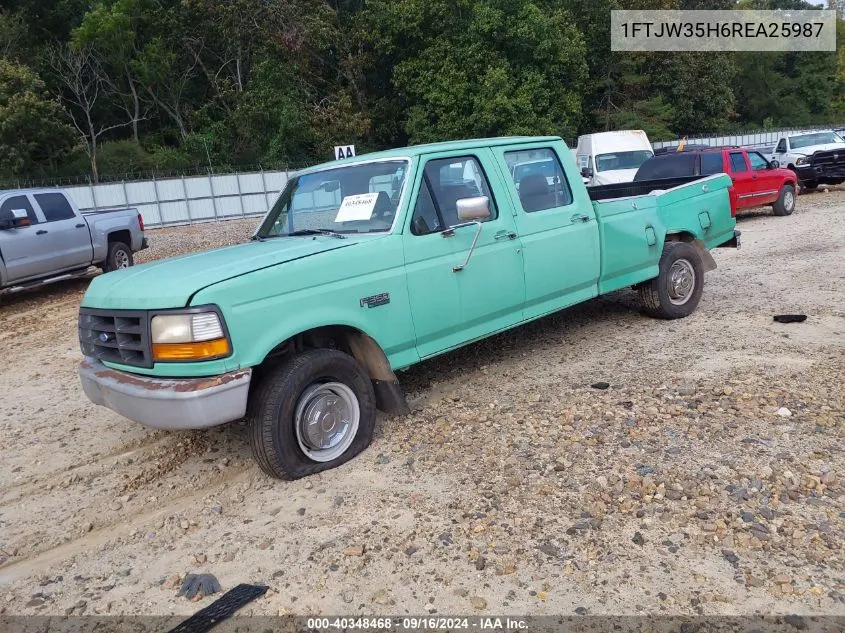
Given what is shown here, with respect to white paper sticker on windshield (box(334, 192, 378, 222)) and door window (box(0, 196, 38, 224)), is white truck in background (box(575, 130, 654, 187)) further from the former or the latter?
white paper sticker on windshield (box(334, 192, 378, 222))

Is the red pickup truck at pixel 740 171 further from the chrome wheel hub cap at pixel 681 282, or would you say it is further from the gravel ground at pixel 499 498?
the gravel ground at pixel 499 498

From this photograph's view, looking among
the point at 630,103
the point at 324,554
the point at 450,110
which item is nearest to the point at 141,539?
the point at 324,554

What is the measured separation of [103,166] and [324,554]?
36.1 m

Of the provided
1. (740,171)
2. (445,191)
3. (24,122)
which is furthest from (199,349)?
(24,122)

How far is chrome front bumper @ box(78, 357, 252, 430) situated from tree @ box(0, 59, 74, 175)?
28.9 meters

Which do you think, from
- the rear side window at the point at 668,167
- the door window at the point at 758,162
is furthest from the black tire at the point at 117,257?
the door window at the point at 758,162

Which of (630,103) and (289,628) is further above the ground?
(630,103)

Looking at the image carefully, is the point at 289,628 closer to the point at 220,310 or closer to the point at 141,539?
the point at 141,539

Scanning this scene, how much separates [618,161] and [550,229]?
1575 cm

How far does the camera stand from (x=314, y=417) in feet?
13.4

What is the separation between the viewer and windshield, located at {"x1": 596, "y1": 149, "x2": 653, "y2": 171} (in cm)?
1988

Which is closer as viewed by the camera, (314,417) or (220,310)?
(220,310)

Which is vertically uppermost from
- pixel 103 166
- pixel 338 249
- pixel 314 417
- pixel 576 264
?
pixel 103 166

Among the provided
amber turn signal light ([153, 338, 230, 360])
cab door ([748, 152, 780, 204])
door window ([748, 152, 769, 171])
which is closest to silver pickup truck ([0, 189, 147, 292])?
amber turn signal light ([153, 338, 230, 360])
